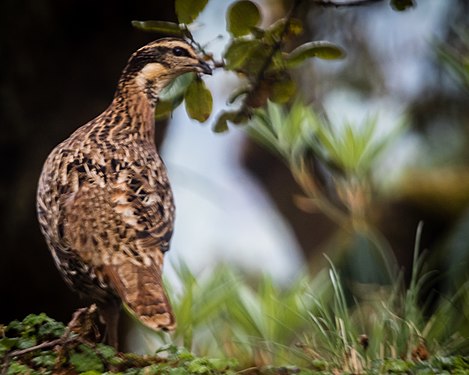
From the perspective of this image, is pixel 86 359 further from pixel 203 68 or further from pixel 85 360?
pixel 203 68

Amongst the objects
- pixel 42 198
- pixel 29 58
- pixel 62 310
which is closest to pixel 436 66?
pixel 29 58

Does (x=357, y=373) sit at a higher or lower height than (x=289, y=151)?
lower

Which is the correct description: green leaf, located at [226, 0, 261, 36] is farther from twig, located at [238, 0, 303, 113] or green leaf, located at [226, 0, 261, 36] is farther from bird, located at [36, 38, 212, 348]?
bird, located at [36, 38, 212, 348]

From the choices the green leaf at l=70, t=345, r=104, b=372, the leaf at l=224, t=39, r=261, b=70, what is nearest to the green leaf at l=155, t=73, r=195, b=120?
the leaf at l=224, t=39, r=261, b=70

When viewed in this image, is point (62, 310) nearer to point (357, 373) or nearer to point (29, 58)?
point (29, 58)

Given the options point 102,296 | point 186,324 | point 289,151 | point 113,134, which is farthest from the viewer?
point 289,151

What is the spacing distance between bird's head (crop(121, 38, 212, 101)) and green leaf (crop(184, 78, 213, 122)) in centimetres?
9

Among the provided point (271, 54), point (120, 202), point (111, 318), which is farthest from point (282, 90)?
point (111, 318)

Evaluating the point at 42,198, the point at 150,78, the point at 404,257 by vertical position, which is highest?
the point at 150,78

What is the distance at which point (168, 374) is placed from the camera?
265 centimetres

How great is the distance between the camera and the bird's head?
2785 millimetres

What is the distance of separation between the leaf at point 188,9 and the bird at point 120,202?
87 mm

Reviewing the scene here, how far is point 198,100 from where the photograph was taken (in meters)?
2.93

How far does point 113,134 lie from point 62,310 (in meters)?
1.45
